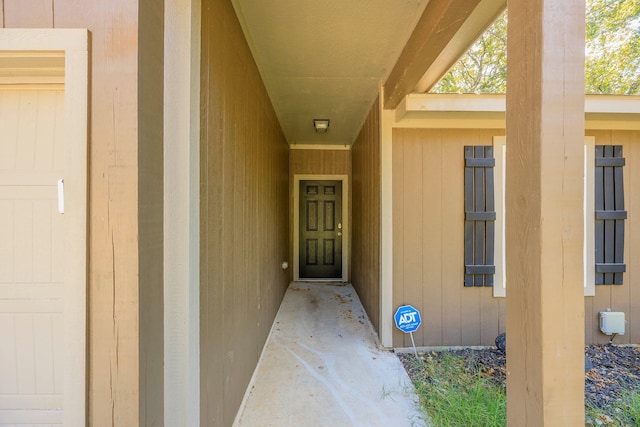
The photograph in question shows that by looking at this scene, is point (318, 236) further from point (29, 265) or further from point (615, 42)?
point (615, 42)

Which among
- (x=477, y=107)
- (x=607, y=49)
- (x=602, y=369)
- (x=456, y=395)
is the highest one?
(x=607, y=49)

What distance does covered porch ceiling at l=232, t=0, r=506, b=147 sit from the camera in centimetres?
158

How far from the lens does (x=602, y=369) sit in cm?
228

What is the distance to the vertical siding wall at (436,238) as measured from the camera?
8.61ft

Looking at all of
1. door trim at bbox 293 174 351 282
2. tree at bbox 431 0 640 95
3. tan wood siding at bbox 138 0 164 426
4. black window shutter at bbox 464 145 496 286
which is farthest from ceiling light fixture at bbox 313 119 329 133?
tan wood siding at bbox 138 0 164 426

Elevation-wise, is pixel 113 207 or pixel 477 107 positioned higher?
pixel 477 107

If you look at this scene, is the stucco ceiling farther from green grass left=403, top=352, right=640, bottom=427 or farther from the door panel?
green grass left=403, top=352, right=640, bottom=427

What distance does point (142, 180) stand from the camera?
896mm

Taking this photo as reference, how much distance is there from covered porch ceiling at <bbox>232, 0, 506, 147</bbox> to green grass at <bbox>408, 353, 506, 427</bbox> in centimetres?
218

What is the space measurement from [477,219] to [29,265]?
120 inches

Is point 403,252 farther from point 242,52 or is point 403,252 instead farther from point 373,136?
point 242,52

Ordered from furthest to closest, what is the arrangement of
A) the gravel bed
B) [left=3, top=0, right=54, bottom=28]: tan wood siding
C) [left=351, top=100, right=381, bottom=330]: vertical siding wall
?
[left=351, top=100, right=381, bottom=330]: vertical siding wall, the gravel bed, [left=3, top=0, right=54, bottom=28]: tan wood siding

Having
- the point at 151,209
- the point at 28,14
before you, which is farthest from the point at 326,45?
the point at 151,209

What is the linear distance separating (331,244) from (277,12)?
12.8 feet
